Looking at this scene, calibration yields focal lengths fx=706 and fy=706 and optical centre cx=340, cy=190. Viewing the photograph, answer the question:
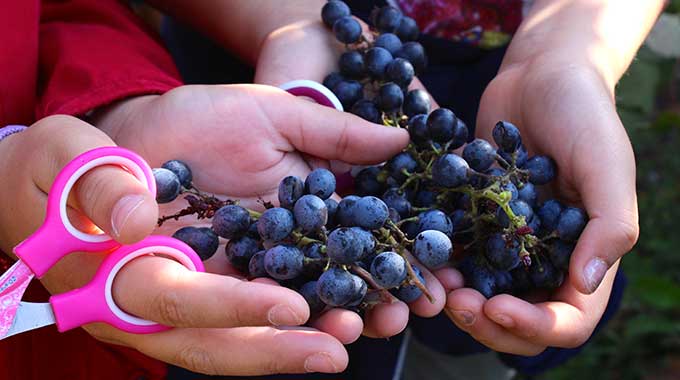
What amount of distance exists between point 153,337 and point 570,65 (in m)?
0.90

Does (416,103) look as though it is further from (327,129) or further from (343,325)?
(343,325)

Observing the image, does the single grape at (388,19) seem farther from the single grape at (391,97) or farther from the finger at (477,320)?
the finger at (477,320)

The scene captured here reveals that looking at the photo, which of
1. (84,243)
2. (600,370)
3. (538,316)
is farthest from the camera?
(600,370)

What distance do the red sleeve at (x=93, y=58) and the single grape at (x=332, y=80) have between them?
0.31 meters

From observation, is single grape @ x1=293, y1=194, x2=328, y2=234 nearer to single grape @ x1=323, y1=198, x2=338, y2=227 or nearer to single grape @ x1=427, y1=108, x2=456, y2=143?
single grape @ x1=323, y1=198, x2=338, y2=227

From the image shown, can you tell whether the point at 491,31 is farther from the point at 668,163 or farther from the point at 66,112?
the point at 668,163

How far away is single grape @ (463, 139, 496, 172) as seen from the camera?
1.17m

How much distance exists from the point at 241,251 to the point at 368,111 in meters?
0.45

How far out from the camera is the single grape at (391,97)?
135 cm

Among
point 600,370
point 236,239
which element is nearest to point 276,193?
point 236,239

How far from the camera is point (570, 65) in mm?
1336

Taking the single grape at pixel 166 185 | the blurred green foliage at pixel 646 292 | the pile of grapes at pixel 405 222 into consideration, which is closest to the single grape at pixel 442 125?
the pile of grapes at pixel 405 222

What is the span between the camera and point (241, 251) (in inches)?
41.6

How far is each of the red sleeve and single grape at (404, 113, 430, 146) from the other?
0.47 metres
